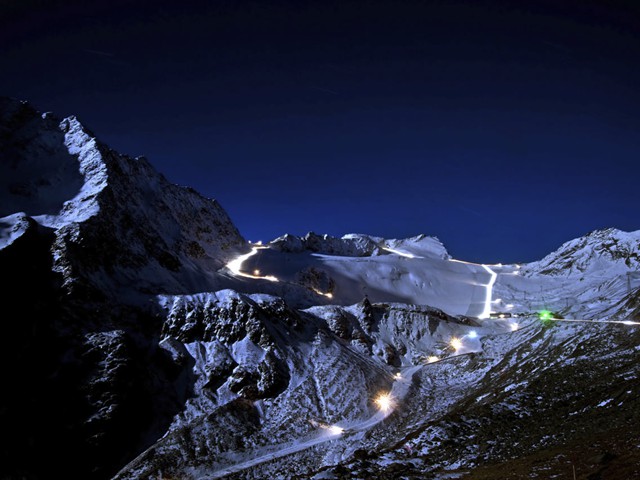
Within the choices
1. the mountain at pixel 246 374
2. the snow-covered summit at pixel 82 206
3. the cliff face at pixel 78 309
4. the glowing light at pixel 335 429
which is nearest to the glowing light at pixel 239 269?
the snow-covered summit at pixel 82 206

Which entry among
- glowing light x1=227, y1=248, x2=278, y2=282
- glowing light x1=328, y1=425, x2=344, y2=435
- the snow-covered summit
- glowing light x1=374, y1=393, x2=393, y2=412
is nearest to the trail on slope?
glowing light x1=328, y1=425, x2=344, y2=435

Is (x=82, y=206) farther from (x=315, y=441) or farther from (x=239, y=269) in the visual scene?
(x=239, y=269)

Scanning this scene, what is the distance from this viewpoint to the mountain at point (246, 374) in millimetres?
32562

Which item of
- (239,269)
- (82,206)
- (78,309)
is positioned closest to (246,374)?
(78,309)

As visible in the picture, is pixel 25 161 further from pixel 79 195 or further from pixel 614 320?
pixel 614 320

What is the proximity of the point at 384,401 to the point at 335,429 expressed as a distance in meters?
13.4

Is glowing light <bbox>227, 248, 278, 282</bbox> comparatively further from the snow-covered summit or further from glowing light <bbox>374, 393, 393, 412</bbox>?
glowing light <bbox>374, 393, 393, 412</bbox>

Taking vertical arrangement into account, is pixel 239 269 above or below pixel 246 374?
above

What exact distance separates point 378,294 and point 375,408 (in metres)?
121

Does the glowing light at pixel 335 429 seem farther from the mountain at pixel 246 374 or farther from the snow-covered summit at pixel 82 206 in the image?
the snow-covered summit at pixel 82 206

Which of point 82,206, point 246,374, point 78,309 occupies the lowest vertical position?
point 246,374

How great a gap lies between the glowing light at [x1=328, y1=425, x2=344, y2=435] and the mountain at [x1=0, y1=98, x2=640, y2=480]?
0.41 meters

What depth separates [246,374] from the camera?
74.1m

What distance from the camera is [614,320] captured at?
66.1 meters
